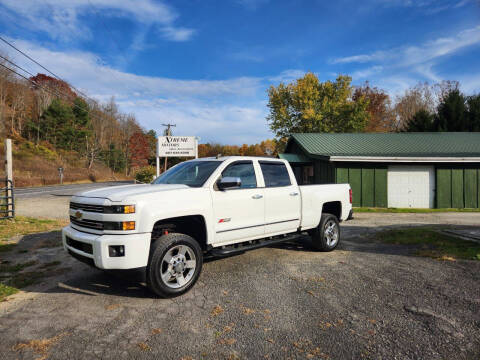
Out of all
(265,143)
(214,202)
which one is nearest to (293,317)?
(214,202)

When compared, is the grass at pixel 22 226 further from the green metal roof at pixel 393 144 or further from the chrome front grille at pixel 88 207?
the green metal roof at pixel 393 144

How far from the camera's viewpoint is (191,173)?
533 centimetres

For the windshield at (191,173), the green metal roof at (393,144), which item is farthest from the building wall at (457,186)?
the windshield at (191,173)

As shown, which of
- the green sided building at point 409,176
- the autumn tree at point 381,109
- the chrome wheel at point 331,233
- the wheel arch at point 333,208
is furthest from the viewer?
the autumn tree at point 381,109

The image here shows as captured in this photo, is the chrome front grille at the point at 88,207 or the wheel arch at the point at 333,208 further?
the wheel arch at the point at 333,208

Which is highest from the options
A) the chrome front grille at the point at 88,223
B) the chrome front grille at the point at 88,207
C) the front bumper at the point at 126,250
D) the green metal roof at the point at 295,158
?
the green metal roof at the point at 295,158

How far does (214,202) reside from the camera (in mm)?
4648

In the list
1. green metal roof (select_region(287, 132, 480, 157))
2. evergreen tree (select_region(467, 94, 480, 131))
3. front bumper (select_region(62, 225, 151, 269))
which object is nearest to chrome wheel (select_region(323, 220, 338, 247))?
front bumper (select_region(62, 225, 151, 269))

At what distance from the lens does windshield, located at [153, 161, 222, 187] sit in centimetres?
501

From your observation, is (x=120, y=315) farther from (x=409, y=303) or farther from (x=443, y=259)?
(x=443, y=259)

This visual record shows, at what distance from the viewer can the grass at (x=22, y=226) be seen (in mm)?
8267

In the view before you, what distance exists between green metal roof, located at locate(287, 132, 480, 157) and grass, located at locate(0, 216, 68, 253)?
13740mm

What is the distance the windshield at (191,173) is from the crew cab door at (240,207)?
27 cm

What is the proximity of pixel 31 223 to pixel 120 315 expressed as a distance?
8.47 metres
